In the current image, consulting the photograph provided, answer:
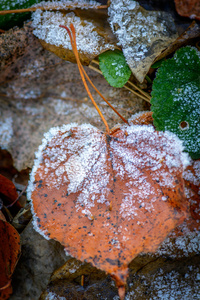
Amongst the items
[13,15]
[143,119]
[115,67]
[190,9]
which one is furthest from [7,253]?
[190,9]

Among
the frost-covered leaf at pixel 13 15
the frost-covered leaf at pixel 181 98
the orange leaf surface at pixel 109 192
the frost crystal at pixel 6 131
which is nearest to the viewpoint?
the orange leaf surface at pixel 109 192

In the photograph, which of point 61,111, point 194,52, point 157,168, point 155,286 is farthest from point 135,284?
point 194,52

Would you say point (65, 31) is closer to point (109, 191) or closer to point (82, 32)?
point (82, 32)

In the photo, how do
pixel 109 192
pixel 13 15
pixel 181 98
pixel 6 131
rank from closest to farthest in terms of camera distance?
pixel 109 192
pixel 181 98
pixel 13 15
pixel 6 131

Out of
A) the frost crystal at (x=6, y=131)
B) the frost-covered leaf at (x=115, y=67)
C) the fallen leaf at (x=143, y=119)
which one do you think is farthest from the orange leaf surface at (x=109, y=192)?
the frost crystal at (x=6, y=131)

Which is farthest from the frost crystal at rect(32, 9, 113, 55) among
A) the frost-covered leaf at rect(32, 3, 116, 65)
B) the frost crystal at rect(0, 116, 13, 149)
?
the frost crystal at rect(0, 116, 13, 149)

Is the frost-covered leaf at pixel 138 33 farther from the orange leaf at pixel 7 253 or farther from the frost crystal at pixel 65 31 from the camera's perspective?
the orange leaf at pixel 7 253
